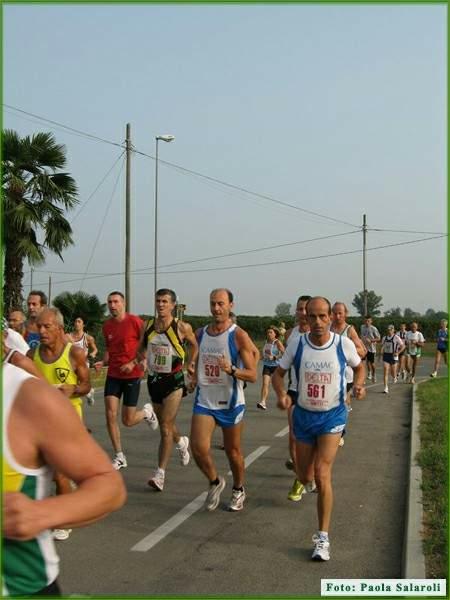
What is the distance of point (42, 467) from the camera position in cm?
212

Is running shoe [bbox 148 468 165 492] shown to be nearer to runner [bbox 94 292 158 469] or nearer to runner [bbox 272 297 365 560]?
runner [bbox 94 292 158 469]

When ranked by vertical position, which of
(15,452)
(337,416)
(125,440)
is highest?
(15,452)

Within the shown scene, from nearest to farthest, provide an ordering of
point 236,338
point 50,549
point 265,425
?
1. point 50,549
2. point 236,338
3. point 265,425

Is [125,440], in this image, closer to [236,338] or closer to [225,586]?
[236,338]

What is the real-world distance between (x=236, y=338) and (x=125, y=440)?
483 centimetres

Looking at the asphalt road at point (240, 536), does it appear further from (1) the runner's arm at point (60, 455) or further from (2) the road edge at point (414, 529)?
(1) the runner's arm at point (60, 455)

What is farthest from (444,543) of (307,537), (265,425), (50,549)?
(265,425)

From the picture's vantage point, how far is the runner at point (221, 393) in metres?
7.46

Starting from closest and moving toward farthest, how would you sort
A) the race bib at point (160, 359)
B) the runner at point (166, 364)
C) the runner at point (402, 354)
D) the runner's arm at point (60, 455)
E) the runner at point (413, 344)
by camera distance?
1. the runner's arm at point (60, 455)
2. the runner at point (166, 364)
3. the race bib at point (160, 359)
4. the runner at point (402, 354)
5. the runner at point (413, 344)

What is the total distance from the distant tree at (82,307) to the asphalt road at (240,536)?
18.6 m

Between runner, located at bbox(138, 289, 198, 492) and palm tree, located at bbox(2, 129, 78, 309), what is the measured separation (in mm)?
14989

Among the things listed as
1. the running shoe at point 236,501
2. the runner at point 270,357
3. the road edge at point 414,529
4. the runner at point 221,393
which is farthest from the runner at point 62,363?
the runner at point 270,357

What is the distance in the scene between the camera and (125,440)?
11984mm

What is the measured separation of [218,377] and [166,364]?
119cm
